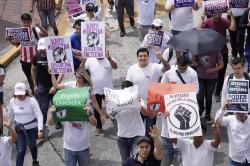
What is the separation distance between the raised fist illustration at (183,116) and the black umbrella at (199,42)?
81.4 inches

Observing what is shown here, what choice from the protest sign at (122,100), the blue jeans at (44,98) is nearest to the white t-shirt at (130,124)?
the protest sign at (122,100)

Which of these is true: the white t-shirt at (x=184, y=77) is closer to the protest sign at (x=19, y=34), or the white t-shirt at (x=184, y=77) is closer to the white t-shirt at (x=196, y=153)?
the white t-shirt at (x=196, y=153)

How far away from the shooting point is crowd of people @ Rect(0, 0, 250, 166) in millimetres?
7715

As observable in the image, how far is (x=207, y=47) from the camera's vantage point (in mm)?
9492

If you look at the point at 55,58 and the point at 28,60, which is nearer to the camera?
the point at 55,58

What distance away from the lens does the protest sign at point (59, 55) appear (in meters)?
9.79

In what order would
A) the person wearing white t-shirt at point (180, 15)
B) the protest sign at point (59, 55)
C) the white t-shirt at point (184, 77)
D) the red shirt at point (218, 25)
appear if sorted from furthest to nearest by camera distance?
the person wearing white t-shirt at point (180, 15), the red shirt at point (218, 25), the protest sign at point (59, 55), the white t-shirt at point (184, 77)

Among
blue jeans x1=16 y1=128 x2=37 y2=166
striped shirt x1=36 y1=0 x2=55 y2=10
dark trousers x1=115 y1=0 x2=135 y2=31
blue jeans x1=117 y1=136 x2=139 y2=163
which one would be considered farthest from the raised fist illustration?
striped shirt x1=36 y1=0 x2=55 y2=10

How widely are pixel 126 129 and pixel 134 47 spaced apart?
5.62 metres

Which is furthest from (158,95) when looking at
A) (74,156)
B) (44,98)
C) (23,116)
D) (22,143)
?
(44,98)

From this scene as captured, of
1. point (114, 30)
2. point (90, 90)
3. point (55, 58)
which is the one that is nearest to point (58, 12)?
point (114, 30)

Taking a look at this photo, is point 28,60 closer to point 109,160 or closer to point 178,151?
point 109,160

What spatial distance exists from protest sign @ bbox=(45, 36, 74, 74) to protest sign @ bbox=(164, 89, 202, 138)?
2618 millimetres

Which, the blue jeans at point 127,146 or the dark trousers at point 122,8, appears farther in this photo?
the dark trousers at point 122,8
